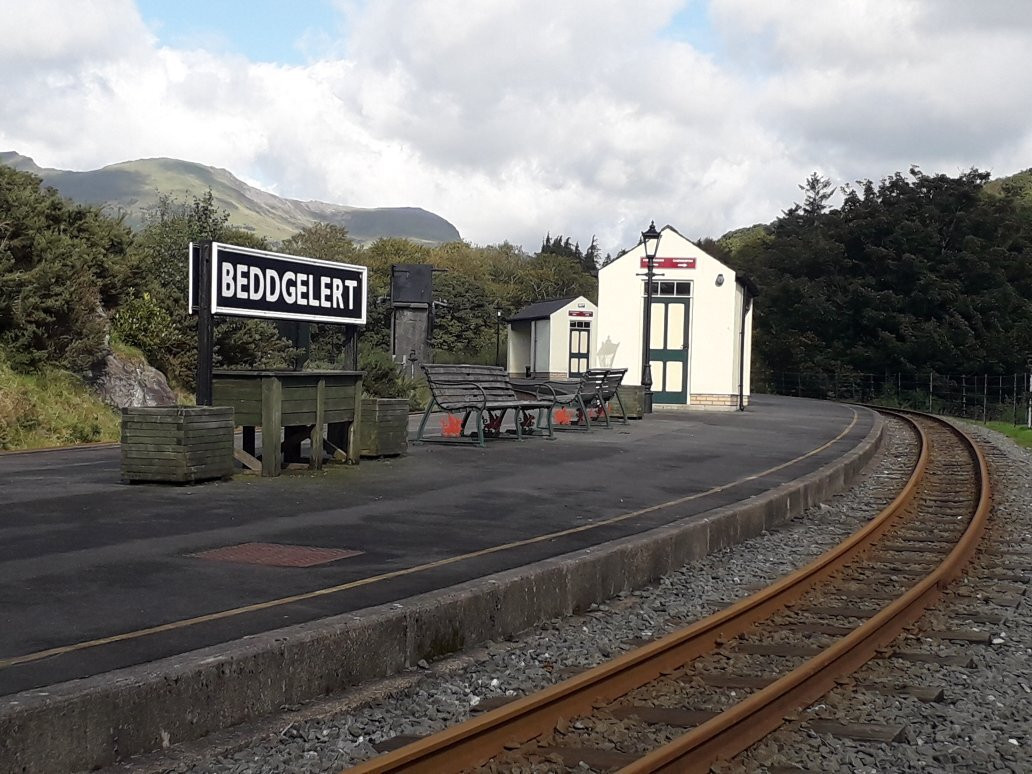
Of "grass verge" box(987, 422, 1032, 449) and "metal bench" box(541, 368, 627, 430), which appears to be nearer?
"metal bench" box(541, 368, 627, 430)

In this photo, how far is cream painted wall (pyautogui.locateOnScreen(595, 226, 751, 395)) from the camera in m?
28.3

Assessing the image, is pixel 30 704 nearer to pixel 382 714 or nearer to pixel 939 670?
pixel 382 714

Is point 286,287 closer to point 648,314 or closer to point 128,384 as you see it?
point 128,384

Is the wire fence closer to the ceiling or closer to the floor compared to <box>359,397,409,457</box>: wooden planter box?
closer to the floor

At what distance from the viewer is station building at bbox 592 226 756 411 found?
1115 inches

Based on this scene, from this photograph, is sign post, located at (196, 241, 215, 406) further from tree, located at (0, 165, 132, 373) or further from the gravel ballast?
tree, located at (0, 165, 132, 373)

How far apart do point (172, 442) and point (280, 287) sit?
2.25 m

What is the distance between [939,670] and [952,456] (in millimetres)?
14694

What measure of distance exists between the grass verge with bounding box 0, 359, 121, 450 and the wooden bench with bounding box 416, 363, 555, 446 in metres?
4.49

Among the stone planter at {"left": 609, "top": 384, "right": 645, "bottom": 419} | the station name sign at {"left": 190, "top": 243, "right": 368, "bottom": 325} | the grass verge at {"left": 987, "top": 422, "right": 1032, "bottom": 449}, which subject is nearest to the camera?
the station name sign at {"left": 190, "top": 243, "right": 368, "bottom": 325}

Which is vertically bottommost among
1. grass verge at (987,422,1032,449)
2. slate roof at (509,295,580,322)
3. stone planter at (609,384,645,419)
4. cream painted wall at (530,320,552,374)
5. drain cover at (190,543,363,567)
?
grass verge at (987,422,1032,449)

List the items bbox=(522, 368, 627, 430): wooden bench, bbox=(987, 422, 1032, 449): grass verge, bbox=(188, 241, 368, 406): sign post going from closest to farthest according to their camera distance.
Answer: bbox=(188, 241, 368, 406): sign post, bbox=(522, 368, 627, 430): wooden bench, bbox=(987, 422, 1032, 449): grass verge

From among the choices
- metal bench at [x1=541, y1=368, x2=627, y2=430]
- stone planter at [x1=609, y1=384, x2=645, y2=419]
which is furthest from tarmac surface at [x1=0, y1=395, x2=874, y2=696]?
stone planter at [x1=609, y1=384, x2=645, y2=419]

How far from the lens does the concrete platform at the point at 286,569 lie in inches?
166
